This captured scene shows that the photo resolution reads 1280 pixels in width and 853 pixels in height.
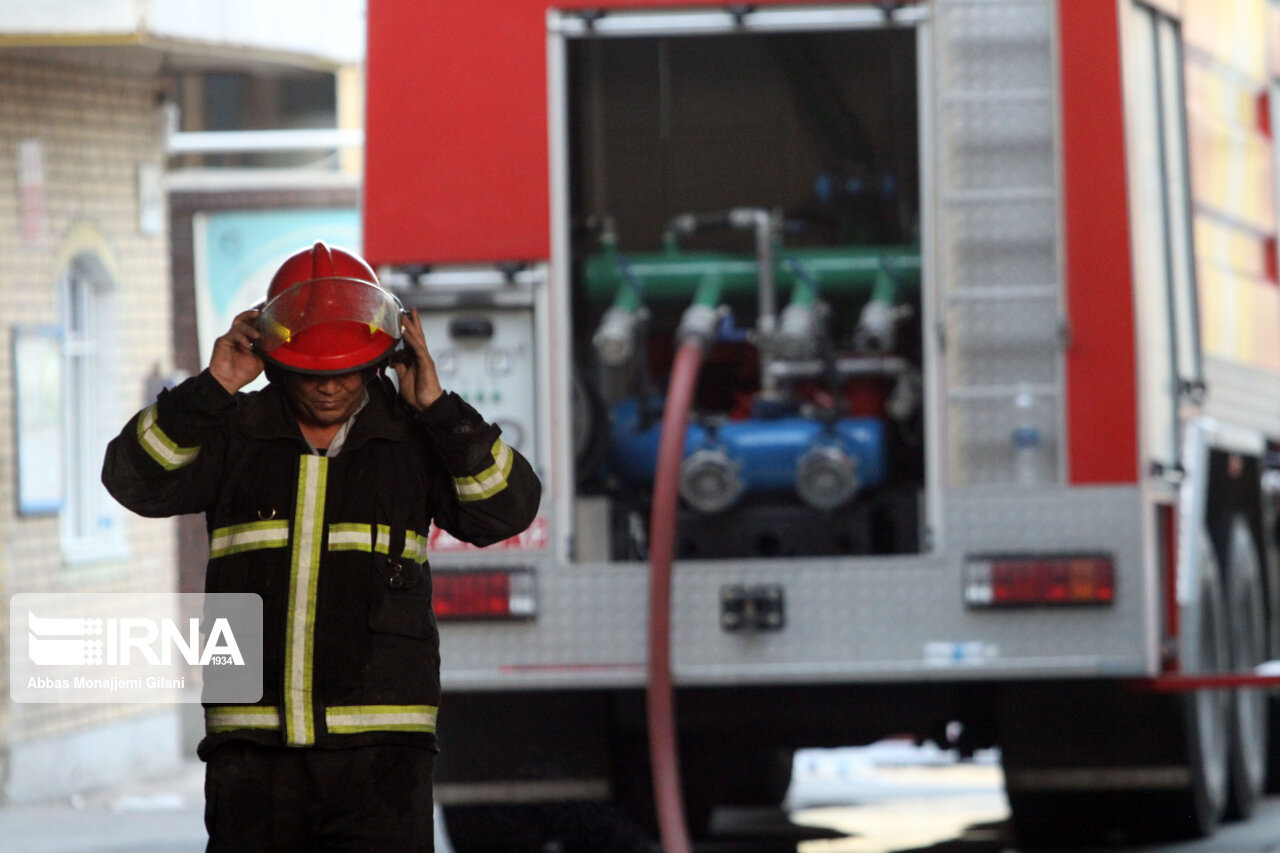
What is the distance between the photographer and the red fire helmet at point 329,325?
4211 mm

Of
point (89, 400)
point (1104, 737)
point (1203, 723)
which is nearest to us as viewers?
point (1104, 737)

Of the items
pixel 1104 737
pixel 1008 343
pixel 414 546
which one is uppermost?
pixel 1008 343

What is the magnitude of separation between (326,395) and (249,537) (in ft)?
0.88

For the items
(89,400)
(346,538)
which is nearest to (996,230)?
(346,538)

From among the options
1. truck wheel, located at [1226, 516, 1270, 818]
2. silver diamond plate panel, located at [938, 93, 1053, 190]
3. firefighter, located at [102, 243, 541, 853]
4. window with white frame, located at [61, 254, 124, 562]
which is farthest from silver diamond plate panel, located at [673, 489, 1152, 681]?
window with white frame, located at [61, 254, 124, 562]

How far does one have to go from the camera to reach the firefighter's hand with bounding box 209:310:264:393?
13.9ft

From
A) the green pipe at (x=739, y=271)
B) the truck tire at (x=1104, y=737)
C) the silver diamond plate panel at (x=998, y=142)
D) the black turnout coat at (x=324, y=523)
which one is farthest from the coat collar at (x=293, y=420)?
the green pipe at (x=739, y=271)

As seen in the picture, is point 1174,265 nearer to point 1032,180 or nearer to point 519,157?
point 1032,180

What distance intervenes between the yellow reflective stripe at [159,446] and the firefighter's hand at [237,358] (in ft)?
0.42

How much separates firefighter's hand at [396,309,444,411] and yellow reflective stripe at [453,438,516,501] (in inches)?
5.4

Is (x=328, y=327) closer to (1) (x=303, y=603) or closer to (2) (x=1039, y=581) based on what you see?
(1) (x=303, y=603)

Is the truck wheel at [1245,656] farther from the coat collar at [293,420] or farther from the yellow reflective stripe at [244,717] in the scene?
the yellow reflective stripe at [244,717]

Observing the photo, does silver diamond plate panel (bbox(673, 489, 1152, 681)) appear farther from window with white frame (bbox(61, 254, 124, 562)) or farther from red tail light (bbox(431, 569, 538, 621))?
window with white frame (bbox(61, 254, 124, 562))

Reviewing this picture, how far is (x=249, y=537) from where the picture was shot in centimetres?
414
